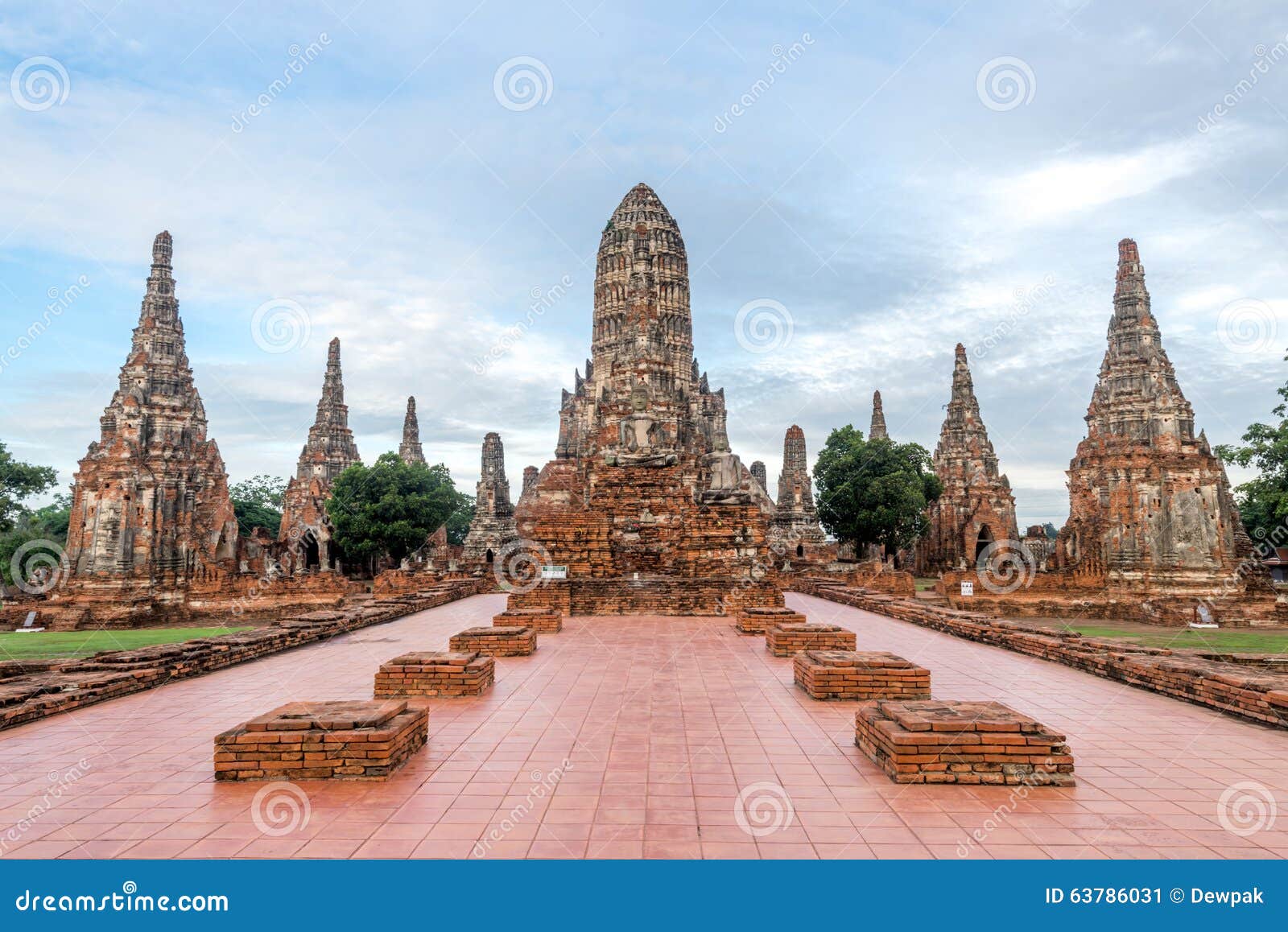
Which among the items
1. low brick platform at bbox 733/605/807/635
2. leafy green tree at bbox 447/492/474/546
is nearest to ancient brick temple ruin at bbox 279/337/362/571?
leafy green tree at bbox 447/492/474/546

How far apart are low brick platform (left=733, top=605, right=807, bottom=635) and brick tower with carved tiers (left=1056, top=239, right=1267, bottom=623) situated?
758 inches

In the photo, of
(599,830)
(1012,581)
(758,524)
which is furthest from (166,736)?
(1012,581)

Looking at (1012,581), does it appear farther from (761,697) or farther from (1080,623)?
(761,697)

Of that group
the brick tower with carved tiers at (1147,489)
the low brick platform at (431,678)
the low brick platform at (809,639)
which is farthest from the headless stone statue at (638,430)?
the brick tower with carved tiers at (1147,489)

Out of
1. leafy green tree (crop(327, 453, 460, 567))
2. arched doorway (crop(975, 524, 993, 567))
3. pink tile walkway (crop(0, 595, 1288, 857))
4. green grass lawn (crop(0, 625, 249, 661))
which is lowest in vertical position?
green grass lawn (crop(0, 625, 249, 661))

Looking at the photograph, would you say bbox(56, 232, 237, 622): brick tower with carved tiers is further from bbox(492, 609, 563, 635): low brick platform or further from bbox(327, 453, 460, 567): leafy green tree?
bbox(492, 609, 563, 635): low brick platform

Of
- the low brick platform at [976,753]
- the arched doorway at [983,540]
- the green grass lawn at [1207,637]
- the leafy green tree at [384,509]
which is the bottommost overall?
the green grass lawn at [1207,637]

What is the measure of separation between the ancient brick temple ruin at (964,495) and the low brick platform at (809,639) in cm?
3511

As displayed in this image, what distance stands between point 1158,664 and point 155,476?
109ft

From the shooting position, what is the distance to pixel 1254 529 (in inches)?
1620

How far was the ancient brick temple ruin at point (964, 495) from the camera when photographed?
43094 mm

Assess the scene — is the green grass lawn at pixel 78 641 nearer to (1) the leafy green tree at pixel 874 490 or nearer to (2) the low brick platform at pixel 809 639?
(2) the low brick platform at pixel 809 639

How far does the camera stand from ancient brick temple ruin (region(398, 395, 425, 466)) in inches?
2190

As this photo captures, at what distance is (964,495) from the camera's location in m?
45.4
